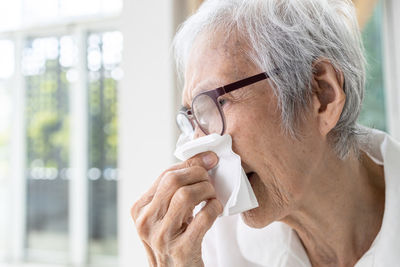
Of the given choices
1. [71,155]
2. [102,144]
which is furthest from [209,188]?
[71,155]

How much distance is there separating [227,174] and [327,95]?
1.07ft

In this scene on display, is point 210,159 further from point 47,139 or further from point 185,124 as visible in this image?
point 47,139

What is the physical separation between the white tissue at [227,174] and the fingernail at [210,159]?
11 millimetres

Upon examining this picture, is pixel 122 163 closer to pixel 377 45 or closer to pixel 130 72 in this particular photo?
pixel 130 72

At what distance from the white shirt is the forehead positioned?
480 mm

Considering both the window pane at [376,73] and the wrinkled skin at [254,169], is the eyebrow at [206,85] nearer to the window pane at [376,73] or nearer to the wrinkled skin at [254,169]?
the wrinkled skin at [254,169]

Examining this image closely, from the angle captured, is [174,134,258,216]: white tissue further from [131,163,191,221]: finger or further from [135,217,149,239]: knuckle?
[135,217,149,239]: knuckle

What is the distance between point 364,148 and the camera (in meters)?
1.15

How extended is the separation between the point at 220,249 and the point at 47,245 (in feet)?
13.4

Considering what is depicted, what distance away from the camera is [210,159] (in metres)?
0.96

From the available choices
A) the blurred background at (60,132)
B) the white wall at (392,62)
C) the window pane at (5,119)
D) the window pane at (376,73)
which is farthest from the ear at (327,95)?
the window pane at (5,119)

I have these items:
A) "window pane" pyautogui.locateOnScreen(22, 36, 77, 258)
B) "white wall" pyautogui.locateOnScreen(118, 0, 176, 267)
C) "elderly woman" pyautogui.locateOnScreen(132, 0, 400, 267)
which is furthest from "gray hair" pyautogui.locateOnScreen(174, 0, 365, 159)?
"window pane" pyautogui.locateOnScreen(22, 36, 77, 258)

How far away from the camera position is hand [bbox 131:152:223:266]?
34.7 inches

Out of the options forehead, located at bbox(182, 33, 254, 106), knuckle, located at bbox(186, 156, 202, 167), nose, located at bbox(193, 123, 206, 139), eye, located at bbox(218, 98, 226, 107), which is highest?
forehead, located at bbox(182, 33, 254, 106)
